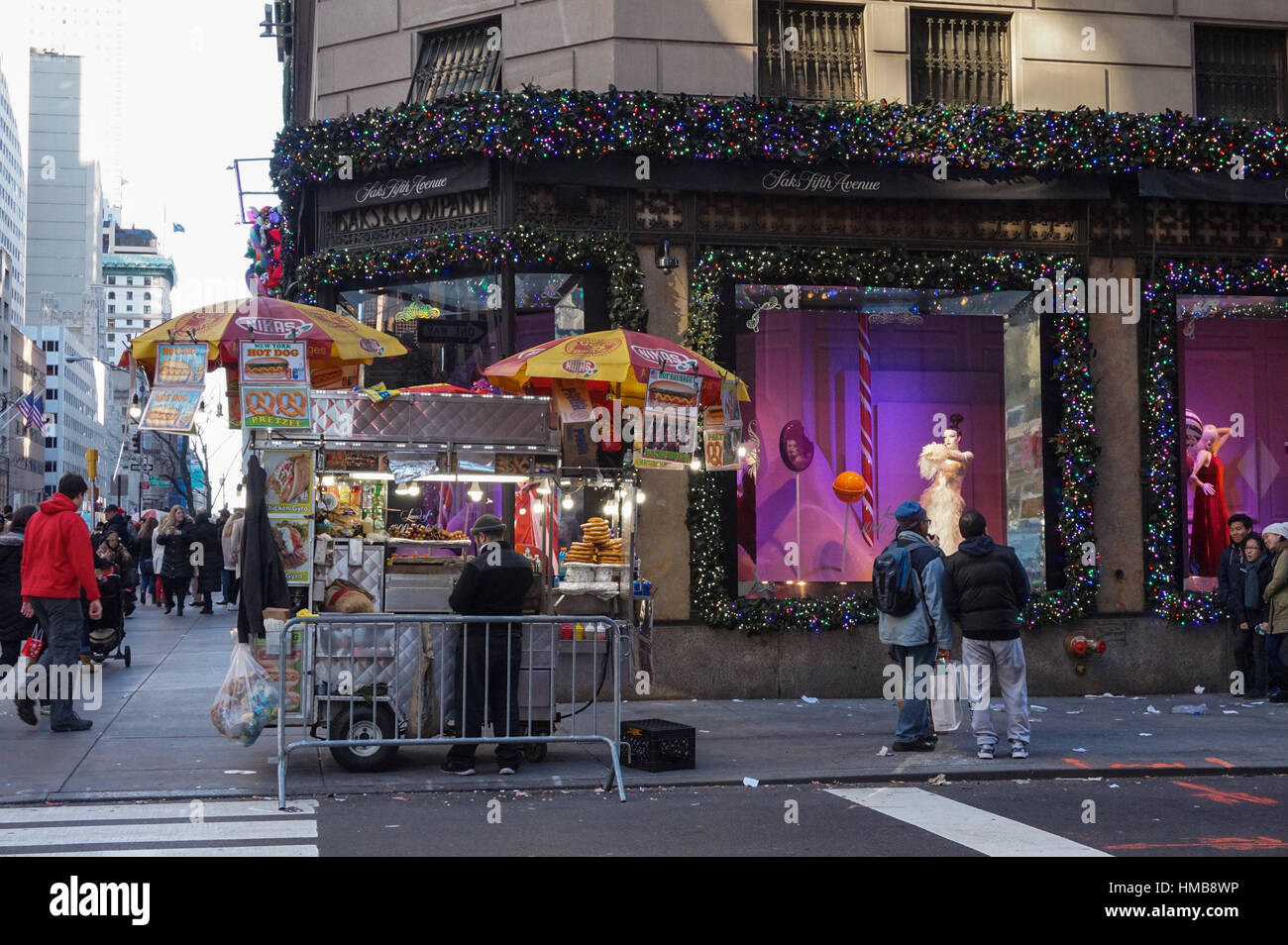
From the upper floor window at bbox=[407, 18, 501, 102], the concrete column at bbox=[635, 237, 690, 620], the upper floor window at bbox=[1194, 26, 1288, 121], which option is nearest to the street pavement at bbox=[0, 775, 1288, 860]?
the concrete column at bbox=[635, 237, 690, 620]

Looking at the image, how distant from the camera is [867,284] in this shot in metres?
15.5

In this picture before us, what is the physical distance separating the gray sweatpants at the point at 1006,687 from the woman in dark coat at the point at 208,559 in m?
18.1

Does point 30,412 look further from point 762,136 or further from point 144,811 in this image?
point 144,811

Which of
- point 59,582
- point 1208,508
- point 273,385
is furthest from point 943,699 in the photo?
point 59,582

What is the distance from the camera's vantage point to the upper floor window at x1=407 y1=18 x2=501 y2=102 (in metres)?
15.9

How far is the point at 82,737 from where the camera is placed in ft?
38.9

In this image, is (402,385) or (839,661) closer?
(839,661)

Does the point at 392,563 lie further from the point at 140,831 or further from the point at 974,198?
the point at 974,198

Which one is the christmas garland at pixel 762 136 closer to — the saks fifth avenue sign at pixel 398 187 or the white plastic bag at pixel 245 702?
the saks fifth avenue sign at pixel 398 187

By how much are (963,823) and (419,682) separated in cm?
414

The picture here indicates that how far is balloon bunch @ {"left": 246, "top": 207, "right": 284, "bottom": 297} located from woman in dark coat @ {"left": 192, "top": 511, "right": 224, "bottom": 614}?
284 inches

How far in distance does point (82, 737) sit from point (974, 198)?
35.1ft

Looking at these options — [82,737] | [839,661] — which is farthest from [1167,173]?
[82,737]

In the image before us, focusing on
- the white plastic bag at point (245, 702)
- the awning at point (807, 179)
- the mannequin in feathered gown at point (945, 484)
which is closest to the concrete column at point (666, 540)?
the awning at point (807, 179)
